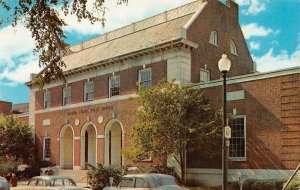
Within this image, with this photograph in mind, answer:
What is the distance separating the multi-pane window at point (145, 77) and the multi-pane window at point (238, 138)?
810 centimetres

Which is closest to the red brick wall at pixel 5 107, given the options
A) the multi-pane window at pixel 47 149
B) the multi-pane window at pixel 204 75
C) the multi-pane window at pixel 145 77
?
the multi-pane window at pixel 47 149

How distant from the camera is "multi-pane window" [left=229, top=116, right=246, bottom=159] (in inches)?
1010

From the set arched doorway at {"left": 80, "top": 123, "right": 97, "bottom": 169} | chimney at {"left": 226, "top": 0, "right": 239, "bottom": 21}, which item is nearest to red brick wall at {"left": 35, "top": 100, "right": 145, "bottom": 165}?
arched doorway at {"left": 80, "top": 123, "right": 97, "bottom": 169}

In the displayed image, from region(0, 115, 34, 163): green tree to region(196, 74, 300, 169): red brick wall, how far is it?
22.5 m

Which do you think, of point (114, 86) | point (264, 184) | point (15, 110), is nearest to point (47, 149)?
point (114, 86)

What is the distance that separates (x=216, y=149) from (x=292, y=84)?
6.04 m

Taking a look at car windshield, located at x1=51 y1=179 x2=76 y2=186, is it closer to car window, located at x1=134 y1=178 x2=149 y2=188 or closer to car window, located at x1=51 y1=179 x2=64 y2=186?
car window, located at x1=51 y1=179 x2=64 y2=186

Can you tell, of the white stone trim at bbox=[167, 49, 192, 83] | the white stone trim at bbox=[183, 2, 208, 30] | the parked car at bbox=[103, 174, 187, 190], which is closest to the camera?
the parked car at bbox=[103, 174, 187, 190]

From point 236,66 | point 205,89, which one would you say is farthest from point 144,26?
point 205,89

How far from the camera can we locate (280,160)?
23906 millimetres

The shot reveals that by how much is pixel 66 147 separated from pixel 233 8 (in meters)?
19.9

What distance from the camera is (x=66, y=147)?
41.2 m

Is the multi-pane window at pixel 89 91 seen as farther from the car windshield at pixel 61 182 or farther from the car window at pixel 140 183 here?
the car window at pixel 140 183

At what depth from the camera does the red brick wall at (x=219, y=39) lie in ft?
103
